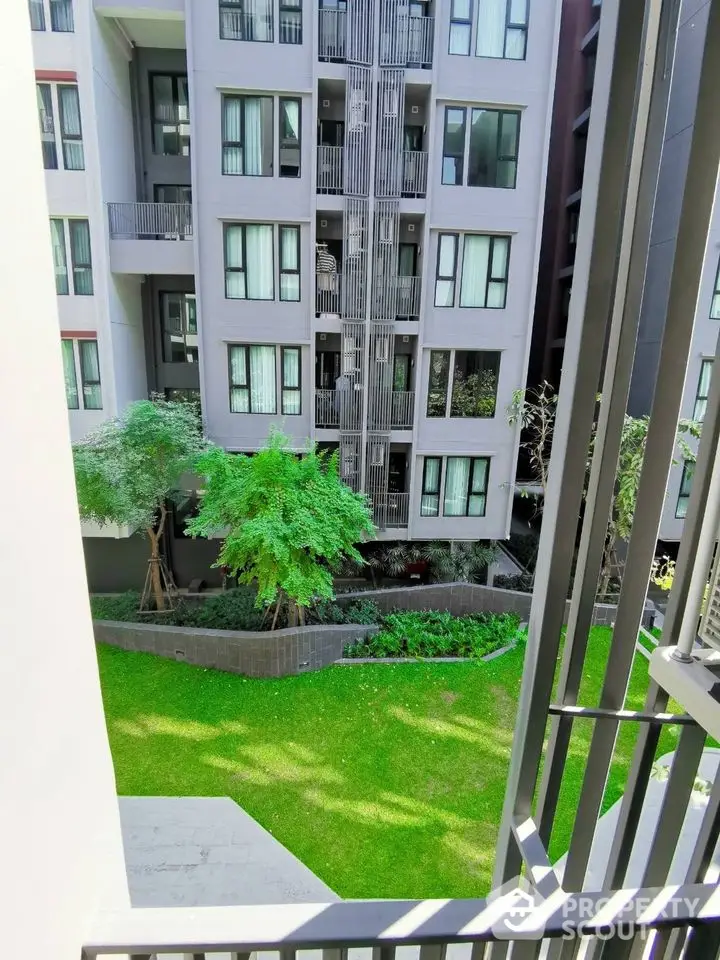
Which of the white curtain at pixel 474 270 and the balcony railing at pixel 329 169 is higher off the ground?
the balcony railing at pixel 329 169

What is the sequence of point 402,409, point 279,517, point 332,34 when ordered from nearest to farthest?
point 279,517 < point 332,34 < point 402,409

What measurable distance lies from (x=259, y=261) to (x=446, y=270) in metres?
1.53

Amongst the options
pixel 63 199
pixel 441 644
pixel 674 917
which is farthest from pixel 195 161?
pixel 674 917

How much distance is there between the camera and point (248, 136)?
13.9ft

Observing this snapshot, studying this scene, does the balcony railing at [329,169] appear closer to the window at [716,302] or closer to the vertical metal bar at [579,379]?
the window at [716,302]

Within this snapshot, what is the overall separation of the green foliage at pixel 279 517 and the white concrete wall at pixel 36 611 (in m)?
3.05

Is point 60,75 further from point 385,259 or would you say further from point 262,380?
point 385,259

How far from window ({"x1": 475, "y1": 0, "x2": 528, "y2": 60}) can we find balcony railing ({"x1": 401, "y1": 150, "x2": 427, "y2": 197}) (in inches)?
31.6

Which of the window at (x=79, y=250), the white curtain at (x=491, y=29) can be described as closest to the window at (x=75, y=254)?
the window at (x=79, y=250)

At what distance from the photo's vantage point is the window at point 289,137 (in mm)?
4195

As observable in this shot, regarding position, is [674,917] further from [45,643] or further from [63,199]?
[63,199]

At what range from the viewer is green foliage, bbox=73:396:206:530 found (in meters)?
4.07

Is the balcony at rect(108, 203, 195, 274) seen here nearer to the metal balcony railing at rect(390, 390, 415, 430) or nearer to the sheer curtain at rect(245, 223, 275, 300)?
the sheer curtain at rect(245, 223, 275, 300)

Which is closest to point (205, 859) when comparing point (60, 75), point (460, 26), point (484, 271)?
point (484, 271)
